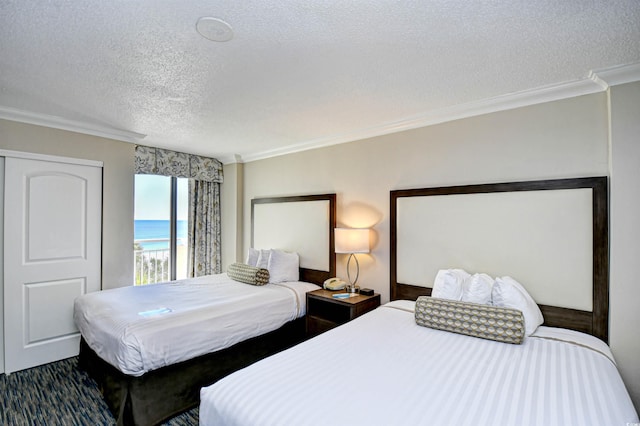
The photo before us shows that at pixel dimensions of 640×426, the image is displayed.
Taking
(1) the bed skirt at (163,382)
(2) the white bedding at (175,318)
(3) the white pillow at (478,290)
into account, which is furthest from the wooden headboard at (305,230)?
(3) the white pillow at (478,290)

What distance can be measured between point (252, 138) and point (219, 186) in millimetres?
1681

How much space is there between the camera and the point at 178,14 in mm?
1501

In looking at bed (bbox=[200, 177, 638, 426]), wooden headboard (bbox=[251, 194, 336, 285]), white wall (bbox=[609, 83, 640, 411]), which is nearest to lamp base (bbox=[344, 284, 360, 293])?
wooden headboard (bbox=[251, 194, 336, 285])

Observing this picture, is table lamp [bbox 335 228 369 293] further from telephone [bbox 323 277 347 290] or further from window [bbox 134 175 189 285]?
window [bbox 134 175 189 285]

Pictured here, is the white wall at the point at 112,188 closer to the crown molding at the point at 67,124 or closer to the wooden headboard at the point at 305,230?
the crown molding at the point at 67,124

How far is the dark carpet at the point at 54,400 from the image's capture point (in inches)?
86.6

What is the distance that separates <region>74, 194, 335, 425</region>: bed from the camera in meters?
2.10

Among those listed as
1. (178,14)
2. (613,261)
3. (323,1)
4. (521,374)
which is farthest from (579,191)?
(178,14)

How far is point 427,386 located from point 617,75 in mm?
2384

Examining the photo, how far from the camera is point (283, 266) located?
3.77 m

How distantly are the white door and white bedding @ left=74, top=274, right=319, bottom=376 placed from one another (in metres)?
0.55

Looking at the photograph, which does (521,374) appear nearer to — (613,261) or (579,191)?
(613,261)

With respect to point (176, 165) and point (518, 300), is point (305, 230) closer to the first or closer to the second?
point (176, 165)

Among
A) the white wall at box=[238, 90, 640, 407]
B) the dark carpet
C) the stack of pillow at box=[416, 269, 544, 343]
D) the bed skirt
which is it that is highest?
the white wall at box=[238, 90, 640, 407]
